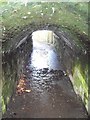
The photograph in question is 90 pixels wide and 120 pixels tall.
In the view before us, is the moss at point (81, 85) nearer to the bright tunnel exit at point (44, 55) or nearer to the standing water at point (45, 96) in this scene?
the standing water at point (45, 96)

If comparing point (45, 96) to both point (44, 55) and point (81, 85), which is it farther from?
point (44, 55)

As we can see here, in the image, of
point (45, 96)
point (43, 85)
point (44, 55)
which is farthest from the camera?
point (44, 55)

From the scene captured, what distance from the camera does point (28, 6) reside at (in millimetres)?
4426

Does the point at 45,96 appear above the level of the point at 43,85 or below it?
below

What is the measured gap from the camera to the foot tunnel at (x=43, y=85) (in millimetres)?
7509

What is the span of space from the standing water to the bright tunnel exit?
12 cm

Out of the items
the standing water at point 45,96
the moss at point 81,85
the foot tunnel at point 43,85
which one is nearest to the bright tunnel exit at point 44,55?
the standing water at point 45,96

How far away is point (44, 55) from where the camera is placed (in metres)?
17.7

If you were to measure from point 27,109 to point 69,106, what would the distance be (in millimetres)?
1292

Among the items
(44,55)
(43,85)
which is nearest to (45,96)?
(43,85)

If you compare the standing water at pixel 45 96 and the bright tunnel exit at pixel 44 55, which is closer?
the standing water at pixel 45 96

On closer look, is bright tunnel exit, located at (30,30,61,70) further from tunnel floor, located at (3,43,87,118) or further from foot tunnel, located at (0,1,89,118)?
foot tunnel, located at (0,1,89,118)

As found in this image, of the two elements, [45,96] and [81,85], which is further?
[45,96]

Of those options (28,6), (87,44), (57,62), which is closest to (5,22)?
(28,6)
